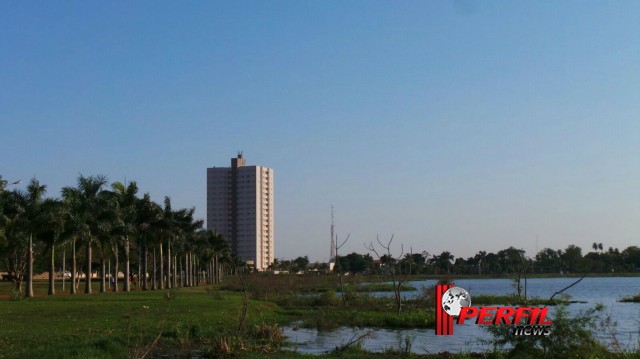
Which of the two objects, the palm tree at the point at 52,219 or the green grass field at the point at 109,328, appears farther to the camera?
the palm tree at the point at 52,219

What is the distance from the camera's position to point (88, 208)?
71250 millimetres

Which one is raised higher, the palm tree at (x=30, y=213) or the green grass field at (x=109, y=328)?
the palm tree at (x=30, y=213)

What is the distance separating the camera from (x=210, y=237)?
478ft

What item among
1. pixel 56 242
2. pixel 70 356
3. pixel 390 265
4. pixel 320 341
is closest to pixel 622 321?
pixel 390 265

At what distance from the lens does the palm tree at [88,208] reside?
225 feet

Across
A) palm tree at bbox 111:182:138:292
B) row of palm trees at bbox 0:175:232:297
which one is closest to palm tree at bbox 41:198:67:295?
row of palm trees at bbox 0:175:232:297

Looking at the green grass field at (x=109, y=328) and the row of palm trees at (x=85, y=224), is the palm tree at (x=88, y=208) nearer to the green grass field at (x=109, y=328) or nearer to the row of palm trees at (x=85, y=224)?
the row of palm trees at (x=85, y=224)

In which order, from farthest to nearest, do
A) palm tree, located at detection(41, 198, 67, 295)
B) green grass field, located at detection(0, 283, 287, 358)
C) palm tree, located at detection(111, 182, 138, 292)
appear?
palm tree, located at detection(111, 182, 138, 292) → palm tree, located at detection(41, 198, 67, 295) → green grass field, located at detection(0, 283, 287, 358)

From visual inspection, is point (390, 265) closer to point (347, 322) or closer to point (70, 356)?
point (347, 322)

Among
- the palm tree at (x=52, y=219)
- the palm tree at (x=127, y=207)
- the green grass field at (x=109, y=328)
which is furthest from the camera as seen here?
the palm tree at (x=127, y=207)

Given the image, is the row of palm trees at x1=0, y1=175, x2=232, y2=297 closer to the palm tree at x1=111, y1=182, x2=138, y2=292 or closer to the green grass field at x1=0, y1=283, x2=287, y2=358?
the palm tree at x1=111, y1=182, x2=138, y2=292

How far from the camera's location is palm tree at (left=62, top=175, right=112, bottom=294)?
68.5 m

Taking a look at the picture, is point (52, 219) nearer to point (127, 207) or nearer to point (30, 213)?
point (30, 213)

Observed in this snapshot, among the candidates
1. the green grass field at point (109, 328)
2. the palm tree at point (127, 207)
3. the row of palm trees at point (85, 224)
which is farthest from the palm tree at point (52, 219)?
the green grass field at point (109, 328)
